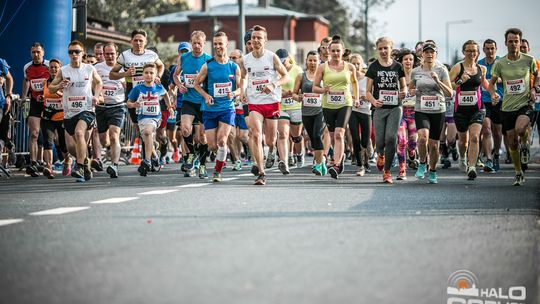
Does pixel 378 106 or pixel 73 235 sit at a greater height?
pixel 378 106

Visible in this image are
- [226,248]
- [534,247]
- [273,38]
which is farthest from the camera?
[273,38]

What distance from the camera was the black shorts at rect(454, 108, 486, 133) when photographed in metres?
17.0

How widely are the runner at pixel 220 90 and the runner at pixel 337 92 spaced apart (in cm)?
147

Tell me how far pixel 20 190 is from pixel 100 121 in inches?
165

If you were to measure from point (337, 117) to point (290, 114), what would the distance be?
3.66 meters

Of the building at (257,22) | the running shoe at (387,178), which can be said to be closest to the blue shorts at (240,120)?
the running shoe at (387,178)

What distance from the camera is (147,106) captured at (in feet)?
58.7

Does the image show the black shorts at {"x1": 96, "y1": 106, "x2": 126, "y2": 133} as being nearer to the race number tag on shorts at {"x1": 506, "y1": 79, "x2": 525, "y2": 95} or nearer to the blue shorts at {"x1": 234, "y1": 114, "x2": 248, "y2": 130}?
the blue shorts at {"x1": 234, "y1": 114, "x2": 248, "y2": 130}

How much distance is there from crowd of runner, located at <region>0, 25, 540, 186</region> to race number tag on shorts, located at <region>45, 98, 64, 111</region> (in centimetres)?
2

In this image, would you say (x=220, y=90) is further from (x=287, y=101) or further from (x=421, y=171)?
(x=287, y=101)

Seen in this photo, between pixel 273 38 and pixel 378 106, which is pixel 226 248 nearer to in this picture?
pixel 378 106

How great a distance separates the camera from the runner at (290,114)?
18.3m

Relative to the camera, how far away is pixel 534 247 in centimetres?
801

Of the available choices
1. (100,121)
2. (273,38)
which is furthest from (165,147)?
(273,38)
